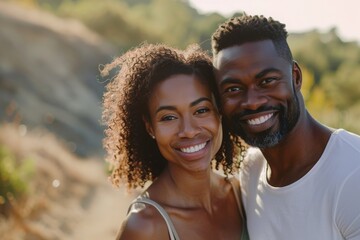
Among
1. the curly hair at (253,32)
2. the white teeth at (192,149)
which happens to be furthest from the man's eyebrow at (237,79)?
the white teeth at (192,149)

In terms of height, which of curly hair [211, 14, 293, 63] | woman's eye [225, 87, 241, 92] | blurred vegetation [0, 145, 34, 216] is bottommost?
woman's eye [225, 87, 241, 92]

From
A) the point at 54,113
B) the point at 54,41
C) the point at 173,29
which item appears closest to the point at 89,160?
the point at 54,113

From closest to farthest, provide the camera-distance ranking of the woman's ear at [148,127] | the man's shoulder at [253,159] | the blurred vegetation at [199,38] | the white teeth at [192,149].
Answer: the white teeth at [192,149], the woman's ear at [148,127], the man's shoulder at [253,159], the blurred vegetation at [199,38]

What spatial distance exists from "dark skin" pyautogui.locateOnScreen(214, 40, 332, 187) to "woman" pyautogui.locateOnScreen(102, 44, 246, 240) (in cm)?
25

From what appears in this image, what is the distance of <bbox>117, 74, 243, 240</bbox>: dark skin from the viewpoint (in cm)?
324

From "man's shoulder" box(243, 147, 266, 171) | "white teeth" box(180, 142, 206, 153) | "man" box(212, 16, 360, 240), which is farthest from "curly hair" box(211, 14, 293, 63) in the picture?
"man's shoulder" box(243, 147, 266, 171)

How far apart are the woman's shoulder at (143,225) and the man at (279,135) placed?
1.77ft

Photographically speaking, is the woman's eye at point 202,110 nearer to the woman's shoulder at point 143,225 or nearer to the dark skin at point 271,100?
the dark skin at point 271,100

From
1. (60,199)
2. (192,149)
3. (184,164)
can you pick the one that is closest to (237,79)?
(192,149)

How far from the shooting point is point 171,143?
3.36m

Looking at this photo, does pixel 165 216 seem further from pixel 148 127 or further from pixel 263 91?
pixel 263 91

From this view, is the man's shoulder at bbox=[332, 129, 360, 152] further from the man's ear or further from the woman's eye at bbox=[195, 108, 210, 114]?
the woman's eye at bbox=[195, 108, 210, 114]

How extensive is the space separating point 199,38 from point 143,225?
53.0 m

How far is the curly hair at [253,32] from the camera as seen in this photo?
3193 millimetres
